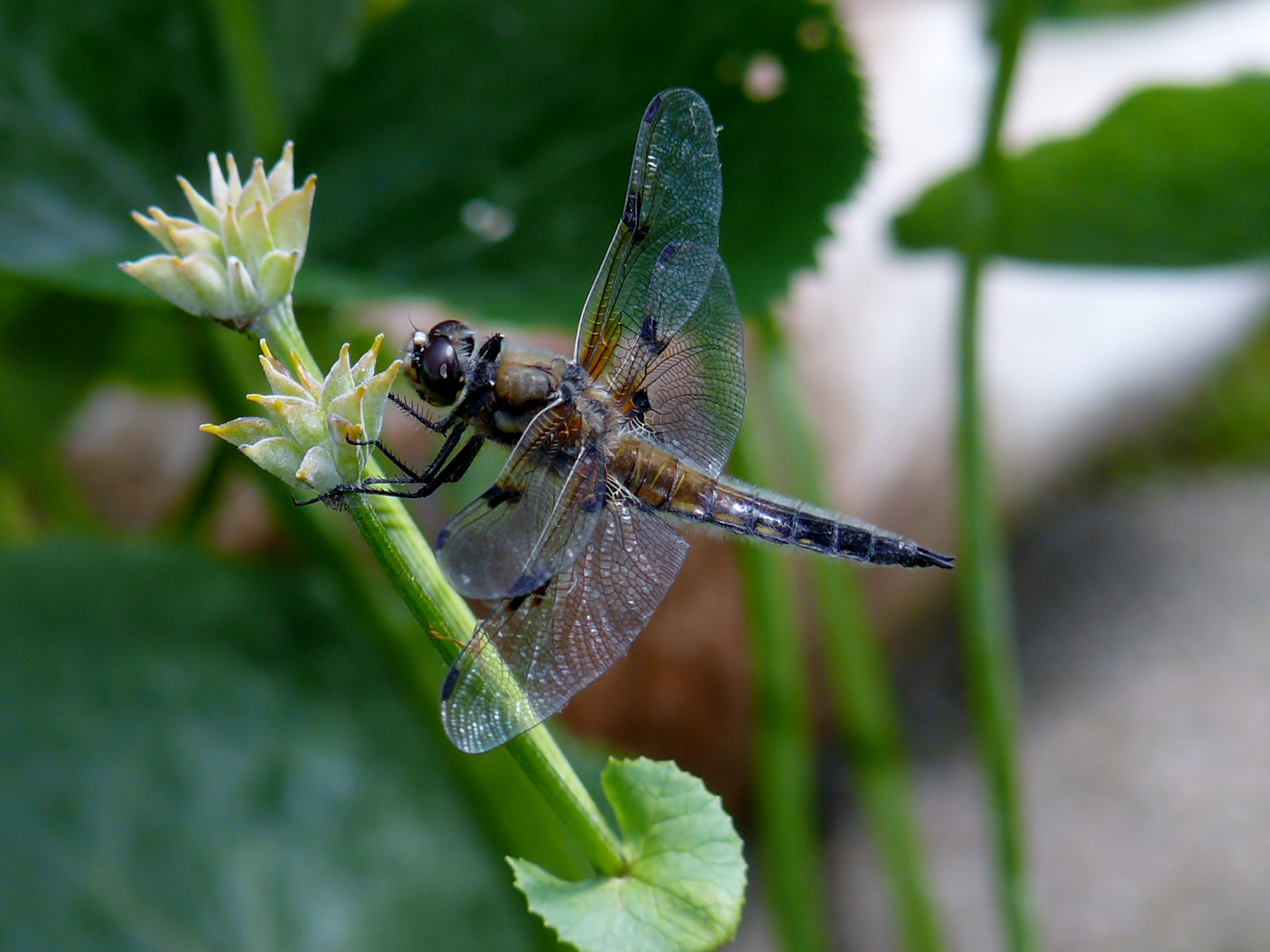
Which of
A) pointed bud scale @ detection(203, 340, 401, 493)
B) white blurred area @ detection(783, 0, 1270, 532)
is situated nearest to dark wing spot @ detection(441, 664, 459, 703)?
pointed bud scale @ detection(203, 340, 401, 493)

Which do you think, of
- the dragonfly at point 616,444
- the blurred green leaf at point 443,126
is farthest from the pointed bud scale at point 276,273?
the blurred green leaf at point 443,126

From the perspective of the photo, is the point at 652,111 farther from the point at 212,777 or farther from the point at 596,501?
the point at 212,777

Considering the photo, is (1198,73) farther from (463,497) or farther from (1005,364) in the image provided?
(463,497)

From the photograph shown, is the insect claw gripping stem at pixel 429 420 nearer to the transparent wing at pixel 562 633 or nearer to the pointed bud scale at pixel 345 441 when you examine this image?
the transparent wing at pixel 562 633

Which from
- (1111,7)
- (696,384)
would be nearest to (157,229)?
(696,384)

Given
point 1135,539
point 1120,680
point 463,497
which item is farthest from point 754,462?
point 1135,539

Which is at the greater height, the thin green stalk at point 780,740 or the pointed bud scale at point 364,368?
the thin green stalk at point 780,740
